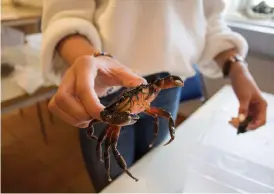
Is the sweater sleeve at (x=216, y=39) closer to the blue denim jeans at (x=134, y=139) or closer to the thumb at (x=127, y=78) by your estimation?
the blue denim jeans at (x=134, y=139)

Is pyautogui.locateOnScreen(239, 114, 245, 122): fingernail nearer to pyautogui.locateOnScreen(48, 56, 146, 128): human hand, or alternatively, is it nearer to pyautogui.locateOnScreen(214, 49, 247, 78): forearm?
pyautogui.locateOnScreen(214, 49, 247, 78): forearm

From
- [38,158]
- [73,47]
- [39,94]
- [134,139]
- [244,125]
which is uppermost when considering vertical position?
[73,47]

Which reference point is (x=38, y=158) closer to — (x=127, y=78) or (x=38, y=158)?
(x=38, y=158)

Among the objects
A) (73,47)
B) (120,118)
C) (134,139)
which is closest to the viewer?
(120,118)

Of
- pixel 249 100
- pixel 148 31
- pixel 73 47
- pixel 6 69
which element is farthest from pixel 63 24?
pixel 6 69

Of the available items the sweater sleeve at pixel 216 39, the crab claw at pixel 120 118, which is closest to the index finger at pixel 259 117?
the sweater sleeve at pixel 216 39

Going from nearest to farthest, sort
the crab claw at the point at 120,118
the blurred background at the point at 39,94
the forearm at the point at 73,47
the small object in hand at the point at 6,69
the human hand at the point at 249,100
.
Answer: the crab claw at the point at 120,118
the forearm at the point at 73,47
the human hand at the point at 249,100
the blurred background at the point at 39,94
the small object in hand at the point at 6,69

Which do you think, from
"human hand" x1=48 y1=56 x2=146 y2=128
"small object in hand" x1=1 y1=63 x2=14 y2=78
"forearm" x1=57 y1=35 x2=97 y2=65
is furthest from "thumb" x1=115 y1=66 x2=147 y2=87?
"small object in hand" x1=1 y1=63 x2=14 y2=78
